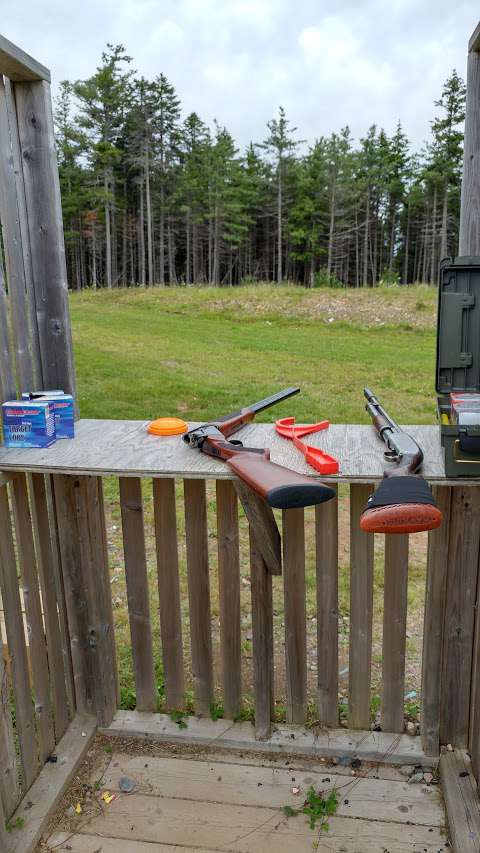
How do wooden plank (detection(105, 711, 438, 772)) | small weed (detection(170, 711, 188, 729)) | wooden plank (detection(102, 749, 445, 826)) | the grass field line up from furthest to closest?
the grass field, small weed (detection(170, 711, 188, 729)), wooden plank (detection(105, 711, 438, 772)), wooden plank (detection(102, 749, 445, 826))

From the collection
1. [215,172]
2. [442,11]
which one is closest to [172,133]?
[215,172]

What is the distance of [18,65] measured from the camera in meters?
1.95

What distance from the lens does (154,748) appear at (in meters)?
2.51

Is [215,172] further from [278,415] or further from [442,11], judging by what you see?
[442,11]

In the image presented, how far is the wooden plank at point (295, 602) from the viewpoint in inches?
93.4

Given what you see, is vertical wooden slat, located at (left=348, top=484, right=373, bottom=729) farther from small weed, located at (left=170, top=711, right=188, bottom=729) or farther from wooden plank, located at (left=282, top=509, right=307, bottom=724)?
small weed, located at (left=170, top=711, right=188, bottom=729)

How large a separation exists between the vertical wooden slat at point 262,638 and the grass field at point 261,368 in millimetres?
148

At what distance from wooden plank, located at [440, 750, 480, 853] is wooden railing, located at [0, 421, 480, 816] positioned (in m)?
0.09

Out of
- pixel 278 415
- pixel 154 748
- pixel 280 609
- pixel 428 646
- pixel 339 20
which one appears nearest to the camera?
pixel 428 646

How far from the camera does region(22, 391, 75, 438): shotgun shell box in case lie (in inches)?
86.0

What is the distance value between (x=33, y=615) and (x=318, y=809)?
125 cm

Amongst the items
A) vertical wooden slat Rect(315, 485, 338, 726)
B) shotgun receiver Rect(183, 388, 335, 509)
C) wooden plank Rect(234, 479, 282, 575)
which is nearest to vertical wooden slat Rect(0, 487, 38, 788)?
shotgun receiver Rect(183, 388, 335, 509)

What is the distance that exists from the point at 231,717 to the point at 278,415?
4932 mm

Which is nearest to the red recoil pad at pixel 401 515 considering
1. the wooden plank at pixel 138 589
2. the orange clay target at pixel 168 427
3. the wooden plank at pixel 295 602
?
the wooden plank at pixel 295 602
